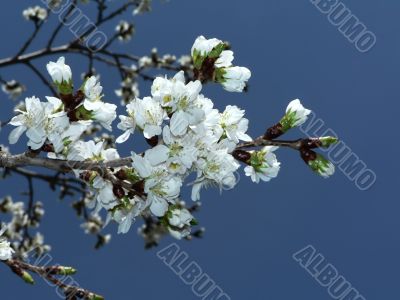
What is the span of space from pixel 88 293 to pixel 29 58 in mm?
4339

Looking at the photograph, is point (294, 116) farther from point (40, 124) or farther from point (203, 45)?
point (40, 124)

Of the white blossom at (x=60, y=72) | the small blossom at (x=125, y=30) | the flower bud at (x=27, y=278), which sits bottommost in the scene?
the flower bud at (x=27, y=278)

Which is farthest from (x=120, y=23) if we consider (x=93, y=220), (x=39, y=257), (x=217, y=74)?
(x=217, y=74)

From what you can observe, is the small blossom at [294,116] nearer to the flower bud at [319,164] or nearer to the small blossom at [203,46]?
the flower bud at [319,164]

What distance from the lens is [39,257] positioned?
371cm

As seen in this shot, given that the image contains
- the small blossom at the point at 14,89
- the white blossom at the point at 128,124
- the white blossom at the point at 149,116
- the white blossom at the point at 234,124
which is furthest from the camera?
the small blossom at the point at 14,89

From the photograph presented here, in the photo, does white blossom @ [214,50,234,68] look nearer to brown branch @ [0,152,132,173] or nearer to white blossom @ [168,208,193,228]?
brown branch @ [0,152,132,173]

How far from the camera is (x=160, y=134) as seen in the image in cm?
246

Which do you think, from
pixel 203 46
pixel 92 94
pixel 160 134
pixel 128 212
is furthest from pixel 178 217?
pixel 203 46

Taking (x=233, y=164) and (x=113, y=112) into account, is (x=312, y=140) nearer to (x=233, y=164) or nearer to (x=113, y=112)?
(x=233, y=164)

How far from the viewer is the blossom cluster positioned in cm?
243

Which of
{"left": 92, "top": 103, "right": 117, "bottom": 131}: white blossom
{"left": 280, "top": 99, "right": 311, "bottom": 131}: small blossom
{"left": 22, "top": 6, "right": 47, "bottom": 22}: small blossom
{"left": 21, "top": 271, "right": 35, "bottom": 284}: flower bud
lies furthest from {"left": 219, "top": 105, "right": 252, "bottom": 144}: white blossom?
{"left": 22, "top": 6, "right": 47, "bottom": 22}: small blossom

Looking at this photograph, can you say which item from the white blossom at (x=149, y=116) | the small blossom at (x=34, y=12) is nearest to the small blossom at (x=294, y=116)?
the white blossom at (x=149, y=116)

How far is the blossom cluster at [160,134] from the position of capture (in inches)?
95.7
